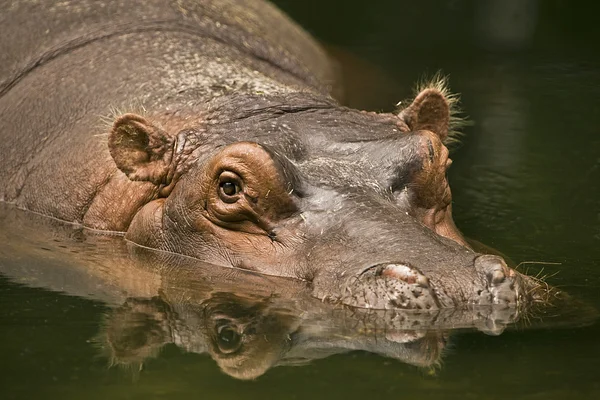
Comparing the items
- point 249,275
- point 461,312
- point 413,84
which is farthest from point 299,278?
point 413,84

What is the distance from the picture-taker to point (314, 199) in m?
5.89

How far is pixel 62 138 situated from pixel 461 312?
9.99 ft

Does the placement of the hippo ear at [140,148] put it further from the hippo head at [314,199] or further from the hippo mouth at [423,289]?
the hippo mouth at [423,289]

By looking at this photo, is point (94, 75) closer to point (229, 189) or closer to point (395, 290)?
point (229, 189)

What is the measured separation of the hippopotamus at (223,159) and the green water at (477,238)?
0.27 meters

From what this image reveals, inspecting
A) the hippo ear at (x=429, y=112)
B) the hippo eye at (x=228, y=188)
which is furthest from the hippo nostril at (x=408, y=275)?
the hippo ear at (x=429, y=112)

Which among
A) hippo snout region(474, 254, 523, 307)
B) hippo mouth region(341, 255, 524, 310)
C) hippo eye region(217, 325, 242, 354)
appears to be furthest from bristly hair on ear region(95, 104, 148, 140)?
hippo snout region(474, 254, 523, 307)

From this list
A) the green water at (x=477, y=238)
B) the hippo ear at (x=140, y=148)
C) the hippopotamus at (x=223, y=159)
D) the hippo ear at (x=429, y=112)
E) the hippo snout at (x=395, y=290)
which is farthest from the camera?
the hippo ear at (x=429, y=112)

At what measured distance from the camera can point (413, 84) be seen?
11.1m

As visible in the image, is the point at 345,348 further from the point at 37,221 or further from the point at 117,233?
the point at 37,221

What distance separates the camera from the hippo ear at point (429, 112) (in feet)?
23.0

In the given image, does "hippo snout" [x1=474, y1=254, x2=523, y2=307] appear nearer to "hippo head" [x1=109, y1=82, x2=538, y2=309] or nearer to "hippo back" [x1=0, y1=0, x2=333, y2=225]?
"hippo head" [x1=109, y1=82, x2=538, y2=309]

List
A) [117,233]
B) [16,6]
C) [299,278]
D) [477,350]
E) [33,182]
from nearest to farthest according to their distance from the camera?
[477,350] → [299,278] → [117,233] → [33,182] → [16,6]

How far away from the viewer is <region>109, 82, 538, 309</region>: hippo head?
5.35m
